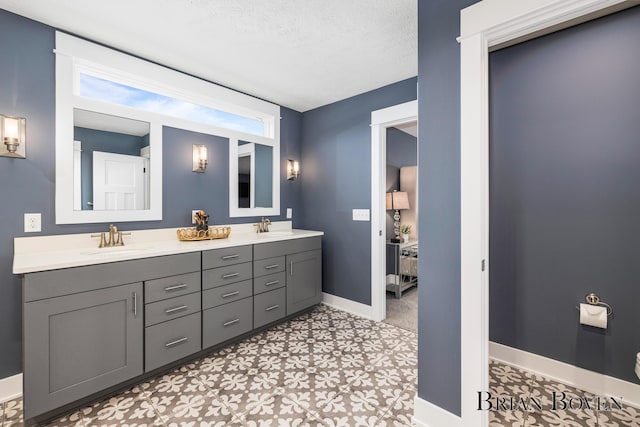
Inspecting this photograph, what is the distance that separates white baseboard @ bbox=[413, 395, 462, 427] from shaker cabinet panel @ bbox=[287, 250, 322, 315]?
5.29 feet

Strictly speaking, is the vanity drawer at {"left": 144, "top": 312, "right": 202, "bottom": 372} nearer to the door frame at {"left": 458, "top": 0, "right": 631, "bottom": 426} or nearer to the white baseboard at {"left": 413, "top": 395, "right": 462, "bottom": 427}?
the white baseboard at {"left": 413, "top": 395, "right": 462, "bottom": 427}

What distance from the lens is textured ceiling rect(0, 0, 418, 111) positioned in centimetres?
187

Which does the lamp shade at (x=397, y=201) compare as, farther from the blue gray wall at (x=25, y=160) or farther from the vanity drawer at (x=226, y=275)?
the blue gray wall at (x=25, y=160)

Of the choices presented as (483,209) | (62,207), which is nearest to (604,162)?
(483,209)

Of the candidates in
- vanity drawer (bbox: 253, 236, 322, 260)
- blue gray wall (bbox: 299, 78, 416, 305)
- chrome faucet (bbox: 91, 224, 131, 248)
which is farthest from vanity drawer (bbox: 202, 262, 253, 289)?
blue gray wall (bbox: 299, 78, 416, 305)

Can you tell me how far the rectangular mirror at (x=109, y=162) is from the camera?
218cm

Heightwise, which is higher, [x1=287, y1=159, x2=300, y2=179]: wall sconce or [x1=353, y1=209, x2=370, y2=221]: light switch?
[x1=287, y1=159, x2=300, y2=179]: wall sconce

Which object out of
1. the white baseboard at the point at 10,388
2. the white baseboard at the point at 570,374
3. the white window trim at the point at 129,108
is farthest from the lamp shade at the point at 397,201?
the white baseboard at the point at 10,388

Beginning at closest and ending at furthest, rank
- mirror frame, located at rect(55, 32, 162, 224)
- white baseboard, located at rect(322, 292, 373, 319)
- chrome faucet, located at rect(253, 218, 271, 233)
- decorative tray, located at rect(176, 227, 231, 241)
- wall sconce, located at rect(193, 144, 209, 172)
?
mirror frame, located at rect(55, 32, 162, 224) → decorative tray, located at rect(176, 227, 231, 241) → wall sconce, located at rect(193, 144, 209, 172) → white baseboard, located at rect(322, 292, 373, 319) → chrome faucet, located at rect(253, 218, 271, 233)

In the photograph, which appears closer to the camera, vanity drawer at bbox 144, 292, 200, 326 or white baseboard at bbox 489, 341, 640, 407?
white baseboard at bbox 489, 341, 640, 407

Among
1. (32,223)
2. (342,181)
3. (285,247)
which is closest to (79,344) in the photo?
(32,223)

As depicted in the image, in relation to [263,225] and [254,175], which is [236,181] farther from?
[263,225]

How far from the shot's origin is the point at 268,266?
2.79 m

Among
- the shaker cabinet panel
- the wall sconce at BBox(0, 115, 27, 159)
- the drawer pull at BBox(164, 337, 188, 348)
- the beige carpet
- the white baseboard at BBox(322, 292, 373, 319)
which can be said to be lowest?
the beige carpet
